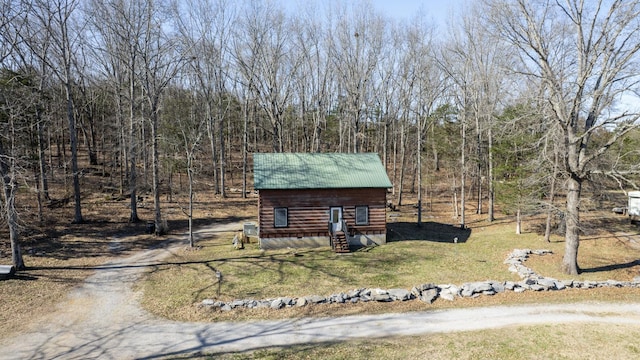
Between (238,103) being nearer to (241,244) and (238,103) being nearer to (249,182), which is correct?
(249,182)

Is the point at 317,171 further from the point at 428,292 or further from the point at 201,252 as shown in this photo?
the point at 428,292

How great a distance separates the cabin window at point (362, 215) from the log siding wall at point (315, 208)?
20cm

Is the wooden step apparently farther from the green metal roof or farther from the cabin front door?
the green metal roof

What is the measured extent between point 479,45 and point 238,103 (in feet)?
114

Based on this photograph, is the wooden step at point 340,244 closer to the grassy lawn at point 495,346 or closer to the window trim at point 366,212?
the window trim at point 366,212

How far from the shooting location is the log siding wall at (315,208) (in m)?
22.3

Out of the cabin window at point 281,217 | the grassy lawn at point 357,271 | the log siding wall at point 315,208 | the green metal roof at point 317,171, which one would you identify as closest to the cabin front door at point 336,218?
the log siding wall at point 315,208

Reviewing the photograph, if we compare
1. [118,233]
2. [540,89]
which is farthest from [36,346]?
[540,89]

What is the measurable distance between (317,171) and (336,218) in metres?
3.18

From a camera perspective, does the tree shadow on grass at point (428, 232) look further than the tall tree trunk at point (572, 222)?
Yes

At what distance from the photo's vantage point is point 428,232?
2789cm

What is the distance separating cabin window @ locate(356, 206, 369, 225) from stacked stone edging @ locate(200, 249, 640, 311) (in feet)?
26.9

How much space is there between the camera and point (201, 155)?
5206cm

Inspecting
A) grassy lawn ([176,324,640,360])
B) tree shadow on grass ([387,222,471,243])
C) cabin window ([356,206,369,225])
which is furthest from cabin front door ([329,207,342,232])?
grassy lawn ([176,324,640,360])
